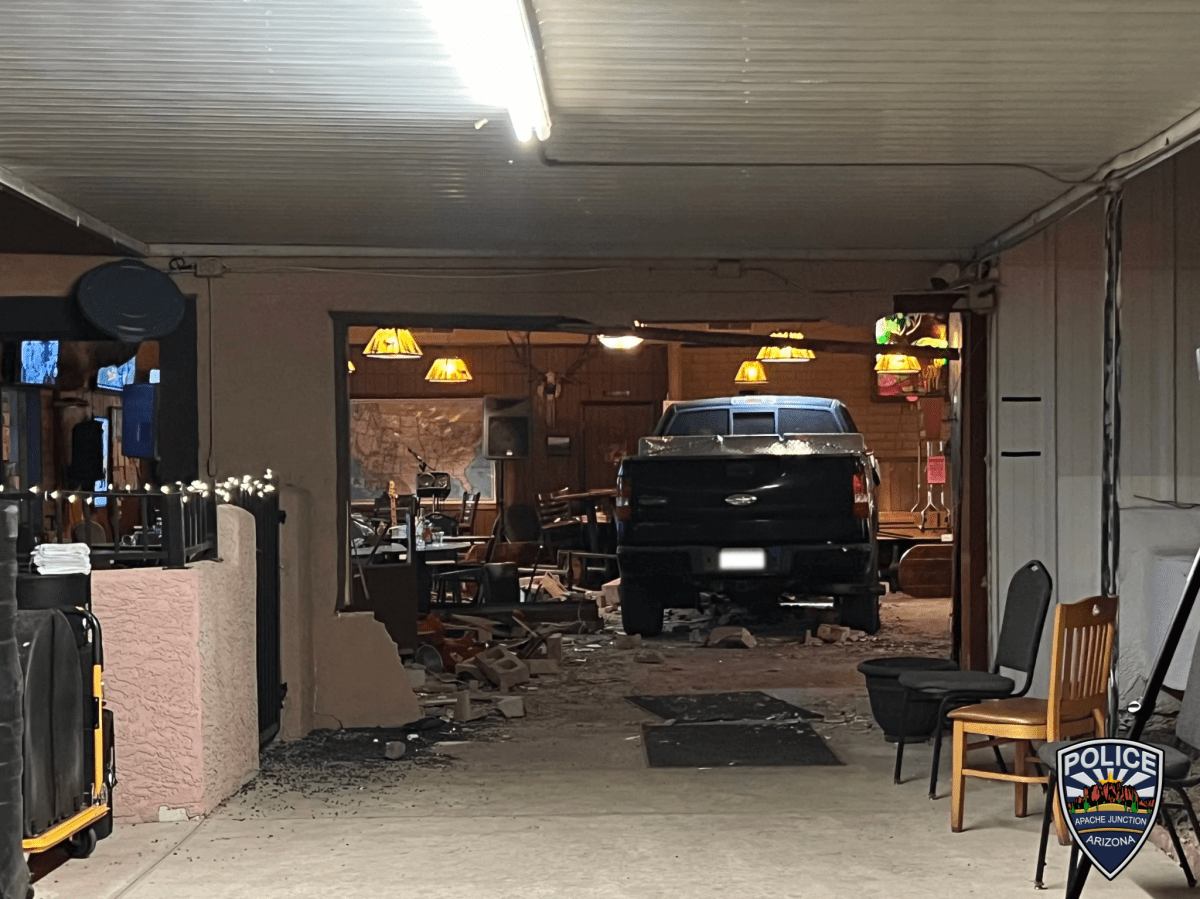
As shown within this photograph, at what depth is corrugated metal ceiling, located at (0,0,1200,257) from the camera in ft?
12.3

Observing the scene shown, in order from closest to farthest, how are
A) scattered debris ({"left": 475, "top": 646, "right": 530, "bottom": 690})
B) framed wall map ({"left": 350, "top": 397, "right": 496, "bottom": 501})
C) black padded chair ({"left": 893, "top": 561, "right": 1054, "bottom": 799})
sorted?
black padded chair ({"left": 893, "top": 561, "right": 1054, "bottom": 799}) → scattered debris ({"left": 475, "top": 646, "right": 530, "bottom": 690}) → framed wall map ({"left": 350, "top": 397, "right": 496, "bottom": 501})

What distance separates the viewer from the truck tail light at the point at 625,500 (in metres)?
9.98

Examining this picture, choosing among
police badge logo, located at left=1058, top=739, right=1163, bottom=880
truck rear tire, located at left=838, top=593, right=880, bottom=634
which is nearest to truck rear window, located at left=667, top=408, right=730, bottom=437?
truck rear tire, located at left=838, top=593, right=880, bottom=634

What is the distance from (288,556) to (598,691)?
228 cm

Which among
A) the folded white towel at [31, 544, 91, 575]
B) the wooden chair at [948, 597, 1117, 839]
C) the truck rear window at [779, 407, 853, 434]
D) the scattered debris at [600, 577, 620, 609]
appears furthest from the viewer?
the scattered debris at [600, 577, 620, 609]

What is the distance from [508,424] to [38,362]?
759 centimetres

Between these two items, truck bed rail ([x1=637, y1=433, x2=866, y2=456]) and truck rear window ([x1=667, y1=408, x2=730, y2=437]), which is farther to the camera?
truck rear window ([x1=667, y1=408, x2=730, y2=437])

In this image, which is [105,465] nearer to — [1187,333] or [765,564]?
[765,564]

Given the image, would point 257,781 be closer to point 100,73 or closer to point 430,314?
point 430,314

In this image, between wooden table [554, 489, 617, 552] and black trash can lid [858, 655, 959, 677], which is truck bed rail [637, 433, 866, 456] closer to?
black trash can lid [858, 655, 959, 677]

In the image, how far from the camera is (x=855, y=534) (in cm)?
974

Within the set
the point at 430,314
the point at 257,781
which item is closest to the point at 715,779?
the point at 257,781

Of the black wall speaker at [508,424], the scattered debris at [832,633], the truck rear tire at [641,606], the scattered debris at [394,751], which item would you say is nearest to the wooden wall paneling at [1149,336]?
the scattered debris at [832,633]

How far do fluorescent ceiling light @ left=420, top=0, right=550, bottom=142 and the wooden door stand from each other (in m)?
12.8
